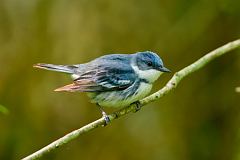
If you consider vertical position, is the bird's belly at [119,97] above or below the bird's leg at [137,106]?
above

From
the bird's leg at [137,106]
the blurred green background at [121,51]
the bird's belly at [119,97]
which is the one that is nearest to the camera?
the bird's leg at [137,106]

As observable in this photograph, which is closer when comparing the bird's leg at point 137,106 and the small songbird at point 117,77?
the bird's leg at point 137,106

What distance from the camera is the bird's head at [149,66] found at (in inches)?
182

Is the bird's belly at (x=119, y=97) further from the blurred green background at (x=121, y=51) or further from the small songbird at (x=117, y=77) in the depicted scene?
the blurred green background at (x=121, y=51)

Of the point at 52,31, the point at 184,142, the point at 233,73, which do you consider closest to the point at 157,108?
the point at 184,142

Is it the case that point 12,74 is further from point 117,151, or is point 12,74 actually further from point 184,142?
point 184,142

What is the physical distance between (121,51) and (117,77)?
8.89 feet

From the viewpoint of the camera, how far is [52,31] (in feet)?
23.1

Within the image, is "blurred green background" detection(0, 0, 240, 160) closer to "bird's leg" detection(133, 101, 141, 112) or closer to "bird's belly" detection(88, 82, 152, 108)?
"bird's belly" detection(88, 82, 152, 108)

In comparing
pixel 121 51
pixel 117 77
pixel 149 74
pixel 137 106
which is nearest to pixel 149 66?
pixel 149 74

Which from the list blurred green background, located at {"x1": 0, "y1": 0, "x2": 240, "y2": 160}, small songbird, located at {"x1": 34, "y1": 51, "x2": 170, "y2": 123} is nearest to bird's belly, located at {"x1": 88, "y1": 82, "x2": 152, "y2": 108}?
small songbird, located at {"x1": 34, "y1": 51, "x2": 170, "y2": 123}

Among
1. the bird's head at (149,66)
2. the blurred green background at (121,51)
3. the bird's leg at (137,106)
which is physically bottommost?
the bird's leg at (137,106)

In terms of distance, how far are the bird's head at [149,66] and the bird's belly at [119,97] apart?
0.09m

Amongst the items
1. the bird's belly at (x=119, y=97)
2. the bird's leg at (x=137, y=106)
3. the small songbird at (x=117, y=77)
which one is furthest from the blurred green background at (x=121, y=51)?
the bird's leg at (x=137, y=106)
